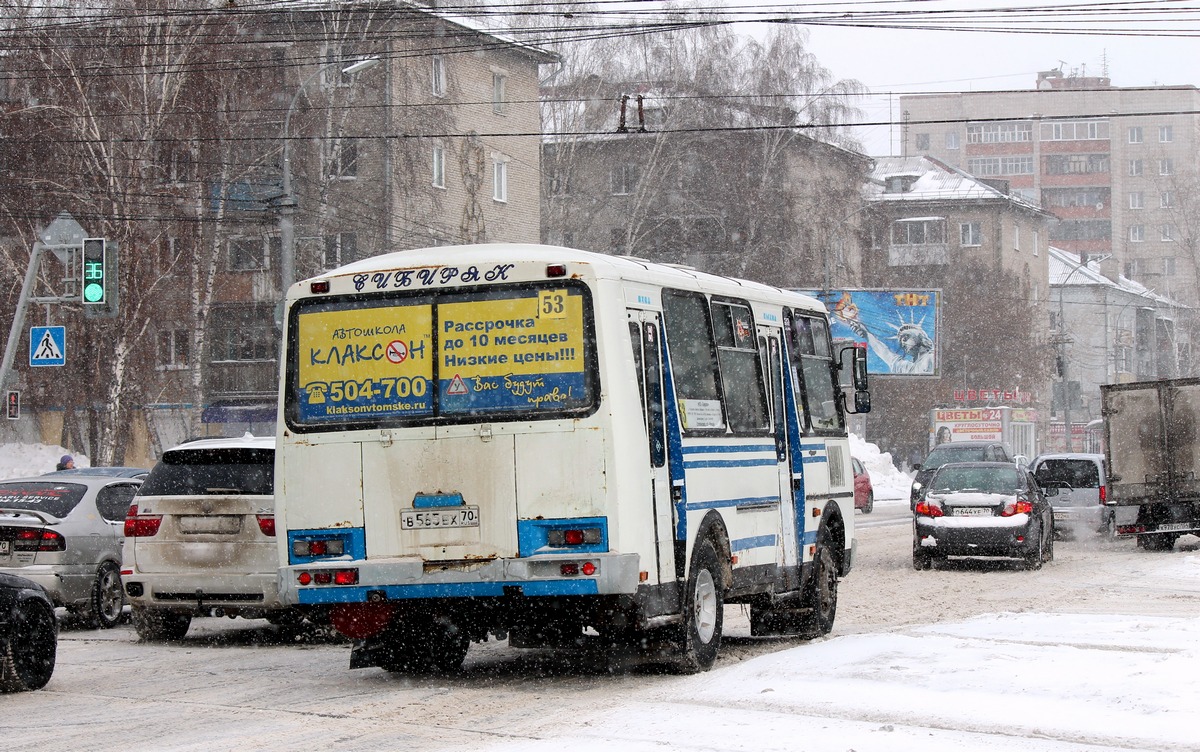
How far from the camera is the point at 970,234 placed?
96.4 m

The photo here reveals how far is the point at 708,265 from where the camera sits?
63.2 m

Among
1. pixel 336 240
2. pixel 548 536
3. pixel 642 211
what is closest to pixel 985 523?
pixel 548 536

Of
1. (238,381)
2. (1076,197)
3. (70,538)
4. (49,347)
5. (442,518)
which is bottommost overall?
(70,538)

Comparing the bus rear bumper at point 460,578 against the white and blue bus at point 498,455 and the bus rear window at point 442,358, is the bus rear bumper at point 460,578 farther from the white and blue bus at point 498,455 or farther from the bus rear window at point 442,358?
the bus rear window at point 442,358

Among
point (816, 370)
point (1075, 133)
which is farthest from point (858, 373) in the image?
point (1075, 133)

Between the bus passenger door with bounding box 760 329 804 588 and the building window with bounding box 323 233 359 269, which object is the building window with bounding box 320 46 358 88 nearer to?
the building window with bounding box 323 233 359 269

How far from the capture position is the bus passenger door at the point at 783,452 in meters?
13.2

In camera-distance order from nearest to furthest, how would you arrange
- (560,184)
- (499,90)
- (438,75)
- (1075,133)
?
1. (438,75)
2. (499,90)
3. (560,184)
4. (1075,133)

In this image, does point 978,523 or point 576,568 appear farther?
point 978,523

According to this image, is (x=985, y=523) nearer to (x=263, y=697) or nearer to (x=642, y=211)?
(x=263, y=697)

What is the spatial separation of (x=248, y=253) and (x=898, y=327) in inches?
884

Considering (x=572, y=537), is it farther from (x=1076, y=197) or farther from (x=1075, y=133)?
(x=1075, y=133)

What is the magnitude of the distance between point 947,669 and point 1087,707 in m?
1.46

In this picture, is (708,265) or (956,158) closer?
(708,265)
